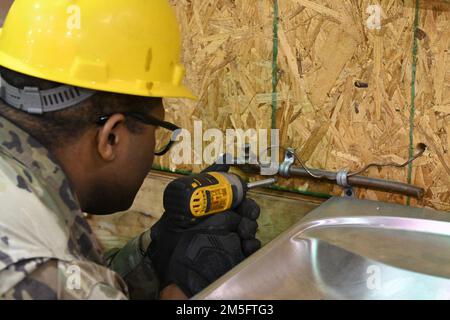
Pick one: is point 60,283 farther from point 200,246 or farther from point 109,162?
point 200,246

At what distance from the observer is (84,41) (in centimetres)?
103

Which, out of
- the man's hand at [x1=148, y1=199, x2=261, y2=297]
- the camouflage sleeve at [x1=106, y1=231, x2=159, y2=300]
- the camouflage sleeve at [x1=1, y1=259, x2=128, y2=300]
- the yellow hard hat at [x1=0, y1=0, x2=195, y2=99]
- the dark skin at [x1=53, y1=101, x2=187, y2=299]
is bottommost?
the camouflage sleeve at [x1=106, y1=231, x2=159, y2=300]

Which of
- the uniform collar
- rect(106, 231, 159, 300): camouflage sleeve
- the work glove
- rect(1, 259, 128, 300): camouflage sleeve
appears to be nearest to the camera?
rect(1, 259, 128, 300): camouflage sleeve

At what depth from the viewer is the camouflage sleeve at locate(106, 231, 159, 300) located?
1401 millimetres

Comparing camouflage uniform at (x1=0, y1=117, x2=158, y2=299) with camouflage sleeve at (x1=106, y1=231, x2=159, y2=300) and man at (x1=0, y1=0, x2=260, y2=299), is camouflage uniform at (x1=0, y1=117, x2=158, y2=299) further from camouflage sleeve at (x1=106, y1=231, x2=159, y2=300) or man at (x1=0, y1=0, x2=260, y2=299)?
camouflage sleeve at (x1=106, y1=231, x2=159, y2=300)

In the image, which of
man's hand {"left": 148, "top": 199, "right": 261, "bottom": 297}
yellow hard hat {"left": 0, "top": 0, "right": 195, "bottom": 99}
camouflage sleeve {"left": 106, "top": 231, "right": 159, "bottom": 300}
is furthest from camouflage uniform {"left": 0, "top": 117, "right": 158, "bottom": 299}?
camouflage sleeve {"left": 106, "top": 231, "right": 159, "bottom": 300}

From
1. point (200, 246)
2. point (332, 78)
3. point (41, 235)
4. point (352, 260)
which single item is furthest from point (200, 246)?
point (332, 78)

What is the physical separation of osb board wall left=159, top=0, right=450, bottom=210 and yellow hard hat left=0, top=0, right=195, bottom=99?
64 cm

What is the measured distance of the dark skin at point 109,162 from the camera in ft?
3.38

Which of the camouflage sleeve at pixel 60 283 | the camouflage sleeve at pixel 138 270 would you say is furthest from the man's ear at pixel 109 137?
the camouflage sleeve at pixel 138 270

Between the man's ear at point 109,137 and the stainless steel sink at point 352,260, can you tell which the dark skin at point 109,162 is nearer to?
the man's ear at point 109,137

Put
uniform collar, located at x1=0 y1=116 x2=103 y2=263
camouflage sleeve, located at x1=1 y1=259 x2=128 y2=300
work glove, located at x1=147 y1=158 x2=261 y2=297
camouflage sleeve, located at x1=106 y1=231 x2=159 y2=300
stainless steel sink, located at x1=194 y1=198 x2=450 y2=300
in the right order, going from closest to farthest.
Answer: camouflage sleeve, located at x1=1 y1=259 x2=128 y2=300
uniform collar, located at x1=0 y1=116 x2=103 y2=263
stainless steel sink, located at x1=194 y1=198 x2=450 y2=300
work glove, located at x1=147 y1=158 x2=261 y2=297
camouflage sleeve, located at x1=106 y1=231 x2=159 y2=300

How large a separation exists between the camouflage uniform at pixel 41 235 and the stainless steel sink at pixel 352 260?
221mm

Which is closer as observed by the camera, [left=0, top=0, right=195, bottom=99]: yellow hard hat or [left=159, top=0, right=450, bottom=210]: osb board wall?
[left=0, top=0, right=195, bottom=99]: yellow hard hat
